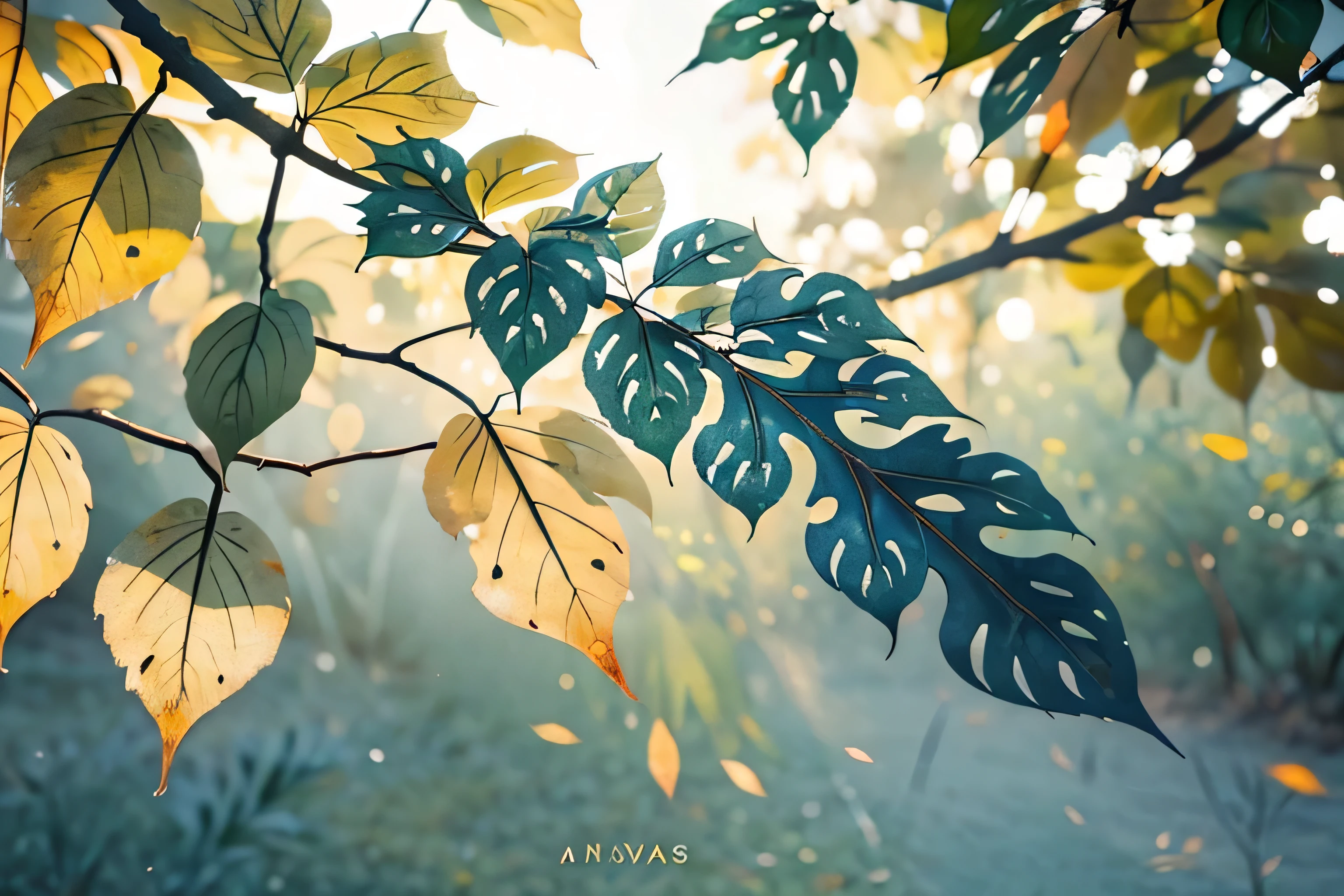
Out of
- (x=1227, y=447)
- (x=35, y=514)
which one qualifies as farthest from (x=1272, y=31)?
(x=35, y=514)

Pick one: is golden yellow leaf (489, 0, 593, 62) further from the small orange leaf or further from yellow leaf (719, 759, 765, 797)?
yellow leaf (719, 759, 765, 797)

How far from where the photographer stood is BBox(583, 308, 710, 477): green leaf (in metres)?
0.46

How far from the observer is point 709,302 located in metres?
0.49

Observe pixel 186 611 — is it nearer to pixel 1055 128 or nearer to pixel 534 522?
pixel 534 522

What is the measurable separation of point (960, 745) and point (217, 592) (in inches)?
22.4

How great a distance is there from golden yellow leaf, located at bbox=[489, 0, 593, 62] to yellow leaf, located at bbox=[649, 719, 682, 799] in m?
0.54

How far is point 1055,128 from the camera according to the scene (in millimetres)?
518

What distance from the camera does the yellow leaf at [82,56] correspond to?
19.4 inches

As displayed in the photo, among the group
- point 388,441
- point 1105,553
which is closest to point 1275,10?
point 1105,553

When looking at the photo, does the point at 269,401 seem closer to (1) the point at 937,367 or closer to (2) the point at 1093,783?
(1) the point at 937,367

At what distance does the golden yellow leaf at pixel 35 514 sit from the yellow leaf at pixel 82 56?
25 centimetres

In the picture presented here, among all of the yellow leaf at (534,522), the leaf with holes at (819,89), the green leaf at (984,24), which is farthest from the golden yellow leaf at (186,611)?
the green leaf at (984,24)

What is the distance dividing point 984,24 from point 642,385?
38 centimetres

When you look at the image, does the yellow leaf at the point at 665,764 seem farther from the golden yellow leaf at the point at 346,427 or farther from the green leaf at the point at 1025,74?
the green leaf at the point at 1025,74
